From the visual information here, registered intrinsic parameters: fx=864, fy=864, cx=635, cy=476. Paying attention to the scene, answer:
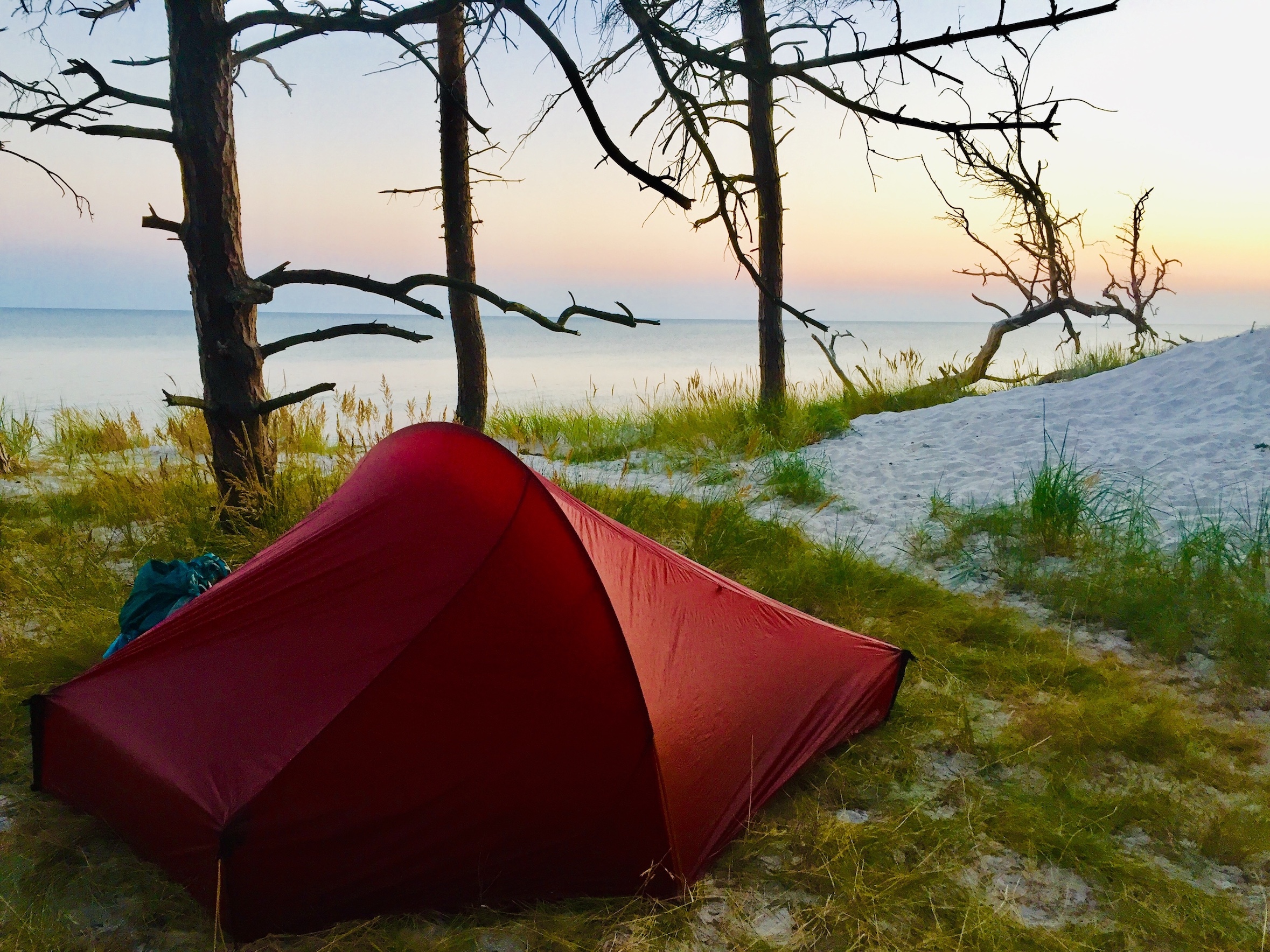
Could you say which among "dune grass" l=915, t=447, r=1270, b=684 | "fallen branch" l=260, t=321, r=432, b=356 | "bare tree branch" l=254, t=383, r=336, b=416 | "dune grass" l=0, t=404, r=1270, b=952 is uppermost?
"fallen branch" l=260, t=321, r=432, b=356

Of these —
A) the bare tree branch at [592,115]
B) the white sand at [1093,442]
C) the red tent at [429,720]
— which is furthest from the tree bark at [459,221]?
the bare tree branch at [592,115]

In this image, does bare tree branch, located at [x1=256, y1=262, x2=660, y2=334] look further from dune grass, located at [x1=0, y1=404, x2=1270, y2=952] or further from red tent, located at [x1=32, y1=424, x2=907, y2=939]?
dune grass, located at [x1=0, y1=404, x2=1270, y2=952]

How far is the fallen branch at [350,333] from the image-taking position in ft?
Answer: 13.6

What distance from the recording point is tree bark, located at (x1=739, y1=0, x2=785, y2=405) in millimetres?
9250

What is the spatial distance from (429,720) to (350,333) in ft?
7.95

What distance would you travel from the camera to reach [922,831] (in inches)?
112

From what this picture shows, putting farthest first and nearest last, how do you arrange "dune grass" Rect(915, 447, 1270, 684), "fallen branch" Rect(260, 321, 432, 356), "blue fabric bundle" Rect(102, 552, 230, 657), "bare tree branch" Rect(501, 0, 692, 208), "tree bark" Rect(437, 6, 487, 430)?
1. "tree bark" Rect(437, 6, 487, 430)
2. "dune grass" Rect(915, 447, 1270, 684)
3. "fallen branch" Rect(260, 321, 432, 356)
4. "blue fabric bundle" Rect(102, 552, 230, 657)
5. "bare tree branch" Rect(501, 0, 692, 208)

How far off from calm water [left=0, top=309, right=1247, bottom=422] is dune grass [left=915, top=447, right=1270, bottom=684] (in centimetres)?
485

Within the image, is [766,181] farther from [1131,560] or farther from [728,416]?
[1131,560]

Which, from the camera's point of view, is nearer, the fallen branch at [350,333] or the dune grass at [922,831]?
the dune grass at [922,831]

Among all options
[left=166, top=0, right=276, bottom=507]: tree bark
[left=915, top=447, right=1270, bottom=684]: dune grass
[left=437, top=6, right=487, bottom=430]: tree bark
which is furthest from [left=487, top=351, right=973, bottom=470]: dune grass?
[left=166, top=0, right=276, bottom=507]: tree bark

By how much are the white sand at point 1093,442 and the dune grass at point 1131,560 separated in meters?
0.26

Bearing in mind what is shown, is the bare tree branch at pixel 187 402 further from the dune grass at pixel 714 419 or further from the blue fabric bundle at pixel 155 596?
the dune grass at pixel 714 419

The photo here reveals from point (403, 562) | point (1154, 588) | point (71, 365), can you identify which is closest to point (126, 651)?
point (403, 562)
